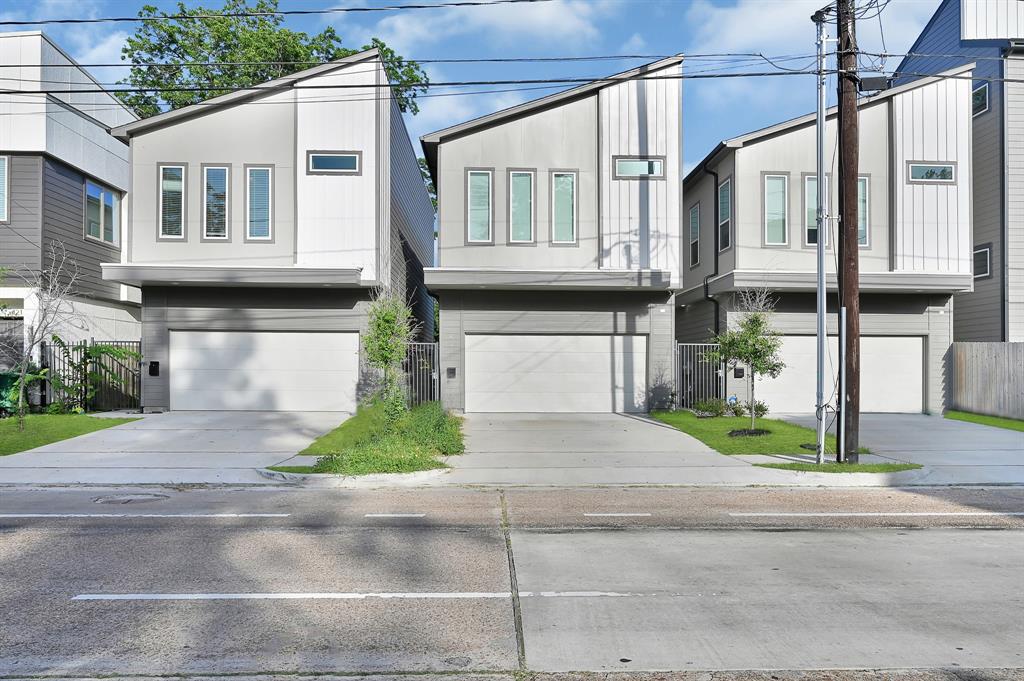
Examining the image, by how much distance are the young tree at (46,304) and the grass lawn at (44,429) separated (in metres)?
1.25

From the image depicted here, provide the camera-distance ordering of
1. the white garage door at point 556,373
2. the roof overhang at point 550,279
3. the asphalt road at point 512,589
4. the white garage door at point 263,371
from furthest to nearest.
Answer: the white garage door at point 556,373 → the white garage door at point 263,371 → the roof overhang at point 550,279 → the asphalt road at point 512,589

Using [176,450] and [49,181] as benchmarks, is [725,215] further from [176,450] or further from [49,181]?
[49,181]

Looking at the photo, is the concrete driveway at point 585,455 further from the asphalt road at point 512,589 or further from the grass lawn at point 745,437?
the asphalt road at point 512,589

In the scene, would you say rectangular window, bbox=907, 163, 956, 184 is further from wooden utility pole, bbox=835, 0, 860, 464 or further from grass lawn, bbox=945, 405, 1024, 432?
wooden utility pole, bbox=835, 0, 860, 464

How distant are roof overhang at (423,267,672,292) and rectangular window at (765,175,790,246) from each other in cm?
361

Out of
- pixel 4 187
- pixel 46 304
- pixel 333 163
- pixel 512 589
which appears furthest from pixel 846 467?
pixel 4 187

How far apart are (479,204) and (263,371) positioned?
752 cm

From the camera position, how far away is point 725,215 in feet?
68.0

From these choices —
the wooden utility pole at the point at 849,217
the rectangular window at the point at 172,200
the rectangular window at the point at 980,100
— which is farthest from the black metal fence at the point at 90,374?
the rectangular window at the point at 980,100

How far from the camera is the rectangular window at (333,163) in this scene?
1827 cm

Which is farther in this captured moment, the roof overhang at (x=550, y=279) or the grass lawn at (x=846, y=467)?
the roof overhang at (x=550, y=279)

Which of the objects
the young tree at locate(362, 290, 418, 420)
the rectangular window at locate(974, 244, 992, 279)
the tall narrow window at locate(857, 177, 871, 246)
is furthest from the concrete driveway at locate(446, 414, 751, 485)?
the rectangular window at locate(974, 244, 992, 279)

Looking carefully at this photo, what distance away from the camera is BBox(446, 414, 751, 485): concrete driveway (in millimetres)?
11086

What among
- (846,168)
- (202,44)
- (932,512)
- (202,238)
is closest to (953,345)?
(846,168)
